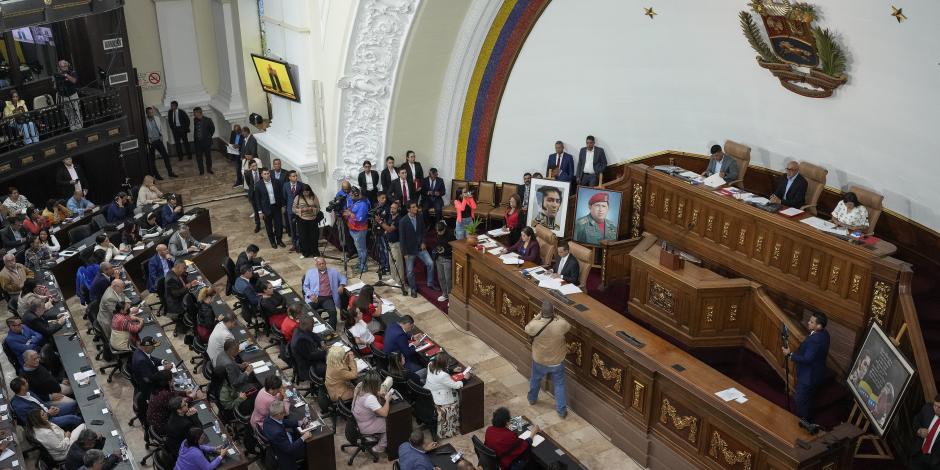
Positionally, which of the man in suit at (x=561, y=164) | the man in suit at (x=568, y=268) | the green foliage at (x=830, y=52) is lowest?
the man in suit at (x=568, y=268)

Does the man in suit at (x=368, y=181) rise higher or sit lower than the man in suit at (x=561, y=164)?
lower

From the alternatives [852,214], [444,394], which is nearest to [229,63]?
[444,394]

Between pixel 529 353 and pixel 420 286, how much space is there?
3.17 metres

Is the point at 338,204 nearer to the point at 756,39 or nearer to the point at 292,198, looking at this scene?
the point at 292,198

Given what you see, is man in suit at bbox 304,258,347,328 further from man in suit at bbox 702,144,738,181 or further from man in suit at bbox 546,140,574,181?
man in suit at bbox 702,144,738,181

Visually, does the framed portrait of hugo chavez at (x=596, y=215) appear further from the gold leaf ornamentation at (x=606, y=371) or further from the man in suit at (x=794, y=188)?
the gold leaf ornamentation at (x=606, y=371)

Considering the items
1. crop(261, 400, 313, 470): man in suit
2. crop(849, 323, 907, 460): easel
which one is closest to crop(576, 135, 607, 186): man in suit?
crop(849, 323, 907, 460): easel

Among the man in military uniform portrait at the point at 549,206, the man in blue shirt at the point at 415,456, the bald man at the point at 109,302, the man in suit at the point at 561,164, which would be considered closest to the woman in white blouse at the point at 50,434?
the bald man at the point at 109,302

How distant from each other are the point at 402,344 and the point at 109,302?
13.1 ft

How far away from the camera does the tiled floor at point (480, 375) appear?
991 centimetres

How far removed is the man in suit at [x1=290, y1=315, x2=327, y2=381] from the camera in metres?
10.3

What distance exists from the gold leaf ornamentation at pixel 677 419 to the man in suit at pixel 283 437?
3689 millimetres

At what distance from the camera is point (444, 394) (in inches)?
386

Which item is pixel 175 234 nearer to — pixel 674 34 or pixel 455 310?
pixel 455 310
